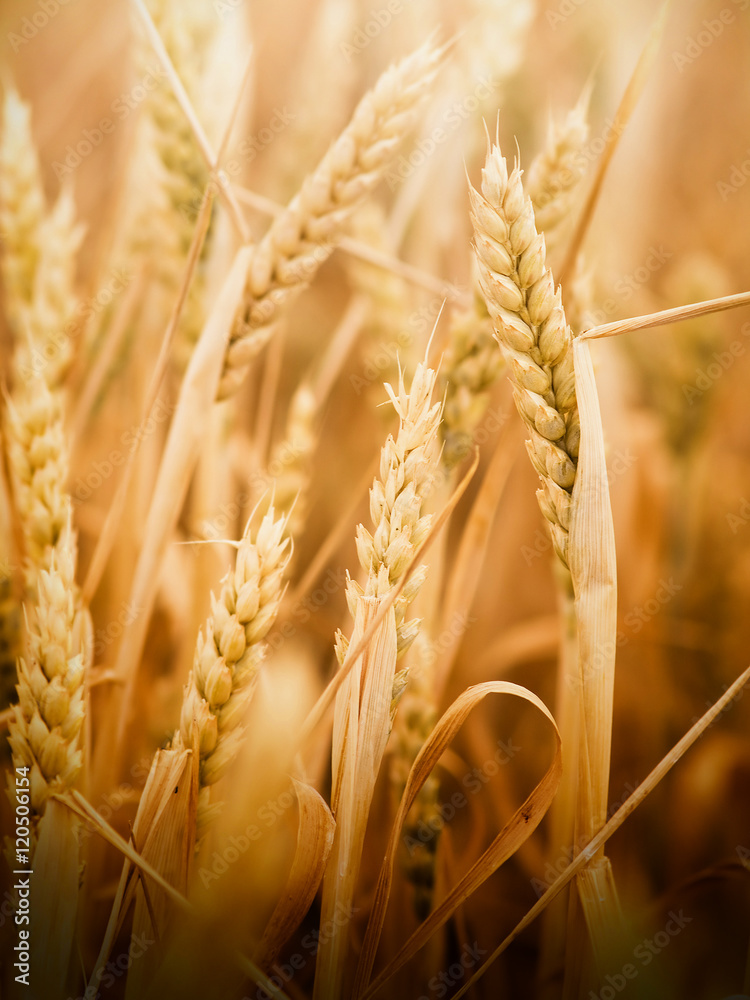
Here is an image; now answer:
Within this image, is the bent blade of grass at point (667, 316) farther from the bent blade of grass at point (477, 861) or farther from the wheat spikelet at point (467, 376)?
the bent blade of grass at point (477, 861)

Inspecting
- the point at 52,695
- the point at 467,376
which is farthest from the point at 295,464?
the point at 52,695

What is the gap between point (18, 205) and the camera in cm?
65

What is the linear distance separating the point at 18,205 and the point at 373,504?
0.55m

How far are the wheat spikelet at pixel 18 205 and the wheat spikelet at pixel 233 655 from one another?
447 millimetres

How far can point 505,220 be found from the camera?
41cm

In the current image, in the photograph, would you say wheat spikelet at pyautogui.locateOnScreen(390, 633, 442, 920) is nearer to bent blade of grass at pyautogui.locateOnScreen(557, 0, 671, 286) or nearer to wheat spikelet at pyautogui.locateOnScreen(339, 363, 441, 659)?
wheat spikelet at pyautogui.locateOnScreen(339, 363, 441, 659)

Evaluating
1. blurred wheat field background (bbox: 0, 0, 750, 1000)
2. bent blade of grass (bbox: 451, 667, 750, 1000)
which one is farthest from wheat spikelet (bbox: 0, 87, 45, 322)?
bent blade of grass (bbox: 451, 667, 750, 1000)

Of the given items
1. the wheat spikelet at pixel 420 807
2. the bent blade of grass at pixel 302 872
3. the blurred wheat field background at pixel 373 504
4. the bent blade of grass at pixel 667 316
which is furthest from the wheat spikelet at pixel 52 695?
the bent blade of grass at pixel 667 316

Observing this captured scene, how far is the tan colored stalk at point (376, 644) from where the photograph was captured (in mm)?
420

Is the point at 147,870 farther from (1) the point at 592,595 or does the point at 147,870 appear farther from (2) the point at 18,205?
(2) the point at 18,205

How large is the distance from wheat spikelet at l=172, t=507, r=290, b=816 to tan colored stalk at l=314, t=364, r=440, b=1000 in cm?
6

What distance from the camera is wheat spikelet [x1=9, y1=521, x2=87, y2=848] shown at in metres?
0.46

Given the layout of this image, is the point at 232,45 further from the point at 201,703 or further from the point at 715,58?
the point at 201,703

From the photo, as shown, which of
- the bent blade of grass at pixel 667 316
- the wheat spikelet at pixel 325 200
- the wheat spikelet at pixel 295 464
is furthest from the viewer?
the wheat spikelet at pixel 295 464
